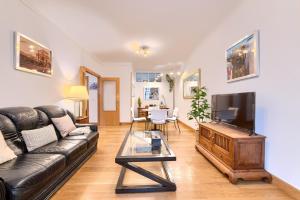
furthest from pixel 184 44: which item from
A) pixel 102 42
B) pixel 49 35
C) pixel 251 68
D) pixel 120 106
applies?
pixel 120 106

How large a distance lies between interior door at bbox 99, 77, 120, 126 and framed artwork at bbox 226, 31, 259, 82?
5.12m

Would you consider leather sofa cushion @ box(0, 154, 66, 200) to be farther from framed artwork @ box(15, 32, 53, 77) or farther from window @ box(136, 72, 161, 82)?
window @ box(136, 72, 161, 82)

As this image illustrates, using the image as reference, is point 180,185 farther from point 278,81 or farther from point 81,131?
point 81,131

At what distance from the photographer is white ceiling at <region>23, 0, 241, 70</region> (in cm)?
315

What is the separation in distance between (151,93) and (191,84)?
416cm

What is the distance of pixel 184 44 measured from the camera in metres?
5.39

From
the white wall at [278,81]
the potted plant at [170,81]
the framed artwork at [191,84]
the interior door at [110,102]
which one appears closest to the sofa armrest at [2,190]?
the white wall at [278,81]

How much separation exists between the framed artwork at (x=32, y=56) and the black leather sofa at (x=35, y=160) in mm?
674

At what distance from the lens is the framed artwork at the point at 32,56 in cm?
291

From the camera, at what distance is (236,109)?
3.03 metres

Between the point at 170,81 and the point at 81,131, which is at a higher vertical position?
the point at 170,81

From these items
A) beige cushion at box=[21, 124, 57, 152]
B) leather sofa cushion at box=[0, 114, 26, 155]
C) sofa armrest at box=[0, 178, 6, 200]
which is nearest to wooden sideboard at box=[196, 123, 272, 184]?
sofa armrest at box=[0, 178, 6, 200]

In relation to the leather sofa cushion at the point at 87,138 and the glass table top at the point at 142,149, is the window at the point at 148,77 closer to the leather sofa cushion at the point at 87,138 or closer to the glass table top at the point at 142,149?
the leather sofa cushion at the point at 87,138

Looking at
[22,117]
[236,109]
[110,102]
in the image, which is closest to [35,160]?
[22,117]
